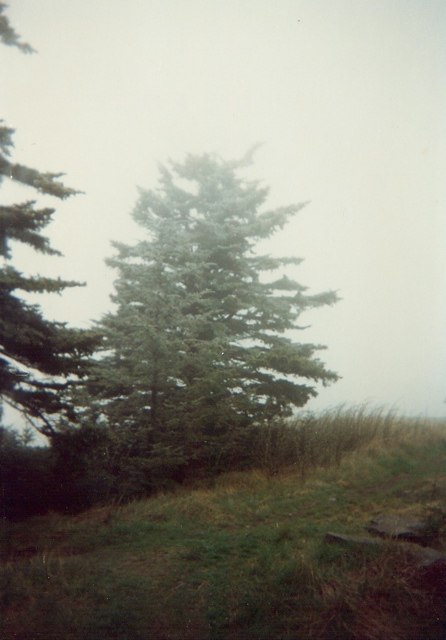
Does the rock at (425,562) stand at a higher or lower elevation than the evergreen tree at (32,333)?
lower

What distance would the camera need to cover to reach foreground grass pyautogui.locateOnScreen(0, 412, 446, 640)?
262 centimetres

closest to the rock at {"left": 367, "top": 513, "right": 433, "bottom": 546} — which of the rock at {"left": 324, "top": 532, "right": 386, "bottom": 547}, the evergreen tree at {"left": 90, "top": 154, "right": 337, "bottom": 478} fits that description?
the rock at {"left": 324, "top": 532, "right": 386, "bottom": 547}

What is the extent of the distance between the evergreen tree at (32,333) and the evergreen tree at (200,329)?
1.38 m

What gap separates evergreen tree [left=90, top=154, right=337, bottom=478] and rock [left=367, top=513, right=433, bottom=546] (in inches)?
135

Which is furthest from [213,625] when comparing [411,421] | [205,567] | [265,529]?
[411,421]

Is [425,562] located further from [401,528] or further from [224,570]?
[224,570]

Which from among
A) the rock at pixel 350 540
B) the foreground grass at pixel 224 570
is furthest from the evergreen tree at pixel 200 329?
the rock at pixel 350 540

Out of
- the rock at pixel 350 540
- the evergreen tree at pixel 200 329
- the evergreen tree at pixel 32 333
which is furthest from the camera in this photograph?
the evergreen tree at pixel 200 329

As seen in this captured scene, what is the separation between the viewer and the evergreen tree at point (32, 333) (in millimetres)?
5168

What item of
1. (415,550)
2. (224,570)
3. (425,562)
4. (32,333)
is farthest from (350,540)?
(32,333)

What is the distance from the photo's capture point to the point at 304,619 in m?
2.62

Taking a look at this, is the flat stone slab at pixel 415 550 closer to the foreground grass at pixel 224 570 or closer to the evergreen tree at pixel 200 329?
the foreground grass at pixel 224 570

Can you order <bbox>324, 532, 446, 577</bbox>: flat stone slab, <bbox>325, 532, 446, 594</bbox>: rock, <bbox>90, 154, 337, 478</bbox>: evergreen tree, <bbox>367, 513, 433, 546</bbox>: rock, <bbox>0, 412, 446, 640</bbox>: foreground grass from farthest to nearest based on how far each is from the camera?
<bbox>90, 154, 337, 478</bbox>: evergreen tree < <bbox>367, 513, 433, 546</bbox>: rock < <bbox>324, 532, 446, 577</bbox>: flat stone slab < <bbox>325, 532, 446, 594</bbox>: rock < <bbox>0, 412, 446, 640</bbox>: foreground grass

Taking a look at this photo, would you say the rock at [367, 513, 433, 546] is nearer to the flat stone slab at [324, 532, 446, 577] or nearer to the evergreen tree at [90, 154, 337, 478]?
the flat stone slab at [324, 532, 446, 577]
